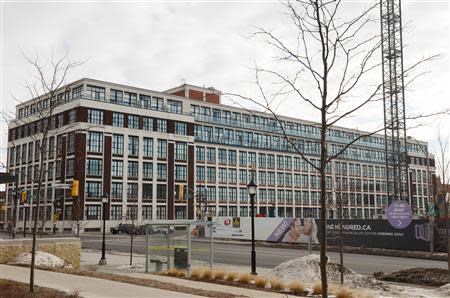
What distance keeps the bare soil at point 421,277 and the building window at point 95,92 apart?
2704 inches

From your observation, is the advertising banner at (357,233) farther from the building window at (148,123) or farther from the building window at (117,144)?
the building window at (148,123)

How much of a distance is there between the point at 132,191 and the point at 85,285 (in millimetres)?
70388

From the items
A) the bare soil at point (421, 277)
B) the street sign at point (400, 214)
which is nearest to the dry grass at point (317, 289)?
the bare soil at point (421, 277)

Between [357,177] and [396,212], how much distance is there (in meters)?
89.7

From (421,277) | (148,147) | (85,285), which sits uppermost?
(148,147)

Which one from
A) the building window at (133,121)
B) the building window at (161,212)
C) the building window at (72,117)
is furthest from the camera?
the building window at (161,212)

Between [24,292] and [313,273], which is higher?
[24,292]

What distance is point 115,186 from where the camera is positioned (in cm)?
8131

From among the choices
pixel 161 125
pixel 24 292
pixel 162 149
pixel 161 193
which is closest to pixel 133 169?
pixel 161 193

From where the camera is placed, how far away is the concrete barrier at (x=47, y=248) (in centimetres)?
2149

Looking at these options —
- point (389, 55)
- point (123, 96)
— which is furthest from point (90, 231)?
point (389, 55)

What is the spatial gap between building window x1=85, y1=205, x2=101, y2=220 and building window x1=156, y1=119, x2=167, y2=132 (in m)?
18.0

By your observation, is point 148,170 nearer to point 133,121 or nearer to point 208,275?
point 133,121

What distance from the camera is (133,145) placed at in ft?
278
